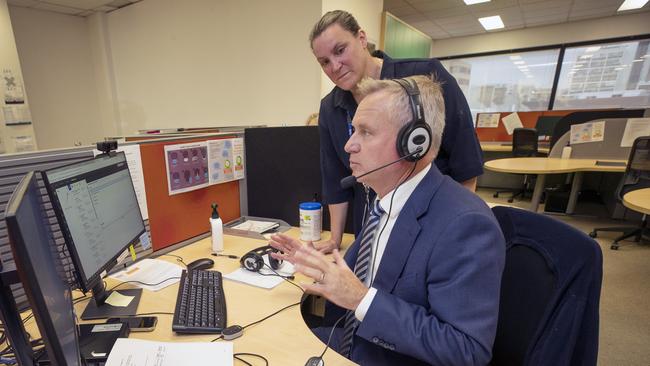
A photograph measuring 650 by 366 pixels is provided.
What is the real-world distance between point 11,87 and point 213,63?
2.41 metres

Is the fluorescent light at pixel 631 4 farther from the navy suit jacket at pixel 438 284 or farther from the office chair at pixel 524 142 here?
the navy suit jacket at pixel 438 284

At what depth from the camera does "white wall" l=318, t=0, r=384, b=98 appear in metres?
3.02

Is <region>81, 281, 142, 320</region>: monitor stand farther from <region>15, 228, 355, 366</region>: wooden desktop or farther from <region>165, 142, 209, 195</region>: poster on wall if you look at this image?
<region>165, 142, 209, 195</region>: poster on wall

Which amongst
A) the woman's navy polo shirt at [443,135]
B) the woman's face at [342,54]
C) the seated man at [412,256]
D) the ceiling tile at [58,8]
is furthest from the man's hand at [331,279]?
the ceiling tile at [58,8]

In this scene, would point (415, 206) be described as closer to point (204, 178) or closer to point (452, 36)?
point (204, 178)

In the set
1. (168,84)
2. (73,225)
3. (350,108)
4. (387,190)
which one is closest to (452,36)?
(168,84)

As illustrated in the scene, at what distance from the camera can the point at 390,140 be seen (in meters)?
0.83

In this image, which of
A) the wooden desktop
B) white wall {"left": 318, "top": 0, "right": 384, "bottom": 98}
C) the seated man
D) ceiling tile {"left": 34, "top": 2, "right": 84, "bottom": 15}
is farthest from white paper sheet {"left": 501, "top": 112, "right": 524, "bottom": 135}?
ceiling tile {"left": 34, "top": 2, "right": 84, "bottom": 15}

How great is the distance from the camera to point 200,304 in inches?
36.9

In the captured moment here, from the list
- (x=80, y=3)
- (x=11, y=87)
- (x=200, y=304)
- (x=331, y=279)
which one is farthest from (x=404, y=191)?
(x=80, y=3)

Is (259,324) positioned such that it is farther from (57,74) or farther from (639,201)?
(57,74)

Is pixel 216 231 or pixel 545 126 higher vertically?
pixel 545 126

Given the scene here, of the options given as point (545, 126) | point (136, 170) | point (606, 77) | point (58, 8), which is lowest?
point (136, 170)

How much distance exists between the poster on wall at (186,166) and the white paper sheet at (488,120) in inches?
202
